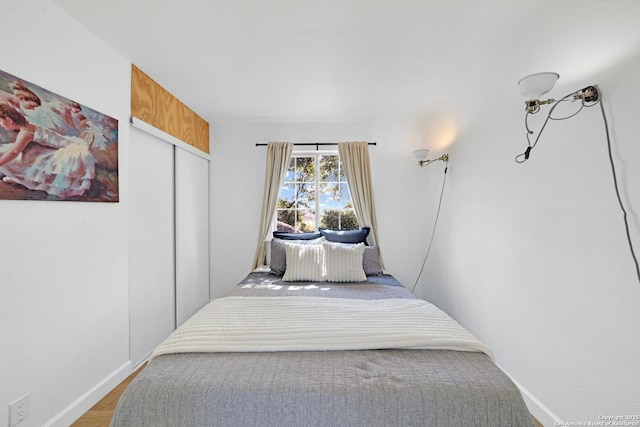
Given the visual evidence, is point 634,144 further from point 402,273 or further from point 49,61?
point 49,61

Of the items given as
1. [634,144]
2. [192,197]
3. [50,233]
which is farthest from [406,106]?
[50,233]

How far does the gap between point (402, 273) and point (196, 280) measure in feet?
8.07

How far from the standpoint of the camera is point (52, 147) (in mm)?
1611

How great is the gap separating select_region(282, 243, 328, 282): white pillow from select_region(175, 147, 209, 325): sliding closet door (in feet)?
3.71

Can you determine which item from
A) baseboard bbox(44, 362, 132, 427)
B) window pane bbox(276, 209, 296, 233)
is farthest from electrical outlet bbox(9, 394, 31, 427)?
window pane bbox(276, 209, 296, 233)

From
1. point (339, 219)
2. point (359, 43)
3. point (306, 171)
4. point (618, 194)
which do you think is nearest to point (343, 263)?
point (339, 219)

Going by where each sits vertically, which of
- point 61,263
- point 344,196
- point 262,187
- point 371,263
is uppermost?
point 262,187

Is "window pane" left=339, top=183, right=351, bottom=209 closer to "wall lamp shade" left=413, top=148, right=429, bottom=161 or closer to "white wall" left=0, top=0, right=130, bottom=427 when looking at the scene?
"wall lamp shade" left=413, top=148, right=429, bottom=161

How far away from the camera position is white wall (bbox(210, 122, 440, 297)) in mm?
3650

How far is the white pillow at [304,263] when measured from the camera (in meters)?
2.71

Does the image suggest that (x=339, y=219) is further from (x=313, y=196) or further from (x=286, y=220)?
(x=286, y=220)

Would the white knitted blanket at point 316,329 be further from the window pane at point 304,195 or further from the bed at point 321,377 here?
the window pane at point 304,195

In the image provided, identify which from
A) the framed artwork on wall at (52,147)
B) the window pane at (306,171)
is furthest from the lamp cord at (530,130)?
the framed artwork on wall at (52,147)

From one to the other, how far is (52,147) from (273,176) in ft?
7.16
